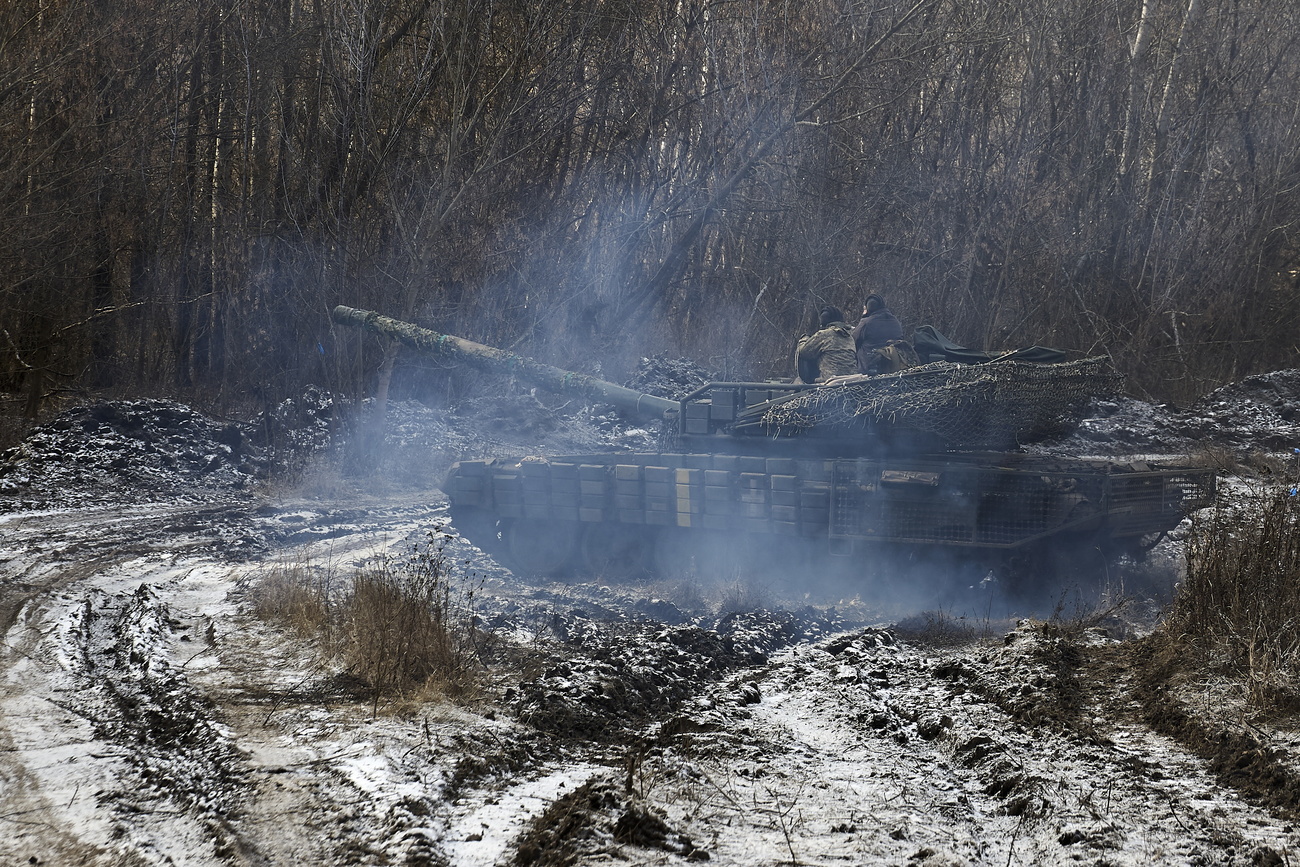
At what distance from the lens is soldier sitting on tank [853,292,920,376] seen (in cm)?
894

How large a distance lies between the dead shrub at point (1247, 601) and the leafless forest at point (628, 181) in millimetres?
12170

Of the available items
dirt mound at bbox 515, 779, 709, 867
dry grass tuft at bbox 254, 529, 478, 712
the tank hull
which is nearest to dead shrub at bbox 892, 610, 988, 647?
the tank hull

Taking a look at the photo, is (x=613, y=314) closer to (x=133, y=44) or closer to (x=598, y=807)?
(x=133, y=44)

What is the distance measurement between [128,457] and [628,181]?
32.5 feet

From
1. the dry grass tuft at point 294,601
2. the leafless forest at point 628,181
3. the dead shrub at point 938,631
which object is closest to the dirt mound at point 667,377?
the leafless forest at point 628,181

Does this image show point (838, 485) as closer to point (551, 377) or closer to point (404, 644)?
point (551, 377)

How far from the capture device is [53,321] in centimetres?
1653

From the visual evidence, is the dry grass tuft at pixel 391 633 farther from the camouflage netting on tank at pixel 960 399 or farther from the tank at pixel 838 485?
the camouflage netting on tank at pixel 960 399

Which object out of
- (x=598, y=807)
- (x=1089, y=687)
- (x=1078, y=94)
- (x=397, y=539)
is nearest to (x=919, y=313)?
(x=1078, y=94)

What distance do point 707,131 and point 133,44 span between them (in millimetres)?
9813

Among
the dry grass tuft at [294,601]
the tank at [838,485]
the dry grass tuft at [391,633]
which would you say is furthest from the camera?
the tank at [838,485]

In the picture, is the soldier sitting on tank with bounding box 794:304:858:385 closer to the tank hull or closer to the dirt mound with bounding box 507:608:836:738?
the tank hull

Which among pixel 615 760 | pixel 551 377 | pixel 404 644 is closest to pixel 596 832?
pixel 615 760

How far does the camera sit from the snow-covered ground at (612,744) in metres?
3.36
